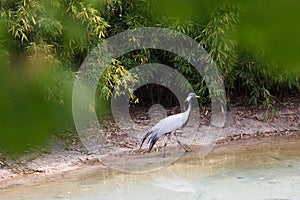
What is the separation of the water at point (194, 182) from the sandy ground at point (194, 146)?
13 centimetres

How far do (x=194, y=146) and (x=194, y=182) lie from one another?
0.95m

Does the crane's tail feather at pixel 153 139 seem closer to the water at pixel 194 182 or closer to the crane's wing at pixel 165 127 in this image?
the crane's wing at pixel 165 127

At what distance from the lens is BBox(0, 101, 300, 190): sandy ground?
4055 millimetres

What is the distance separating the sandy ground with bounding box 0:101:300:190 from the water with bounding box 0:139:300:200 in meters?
0.13

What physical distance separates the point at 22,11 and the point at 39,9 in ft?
0.52

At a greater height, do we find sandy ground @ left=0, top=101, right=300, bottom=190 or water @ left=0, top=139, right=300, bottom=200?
sandy ground @ left=0, top=101, right=300, bottom=190

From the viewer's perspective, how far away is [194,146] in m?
4.81

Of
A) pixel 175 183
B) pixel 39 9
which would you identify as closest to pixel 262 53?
pixel 39 9

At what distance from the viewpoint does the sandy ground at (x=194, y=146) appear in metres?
4.05

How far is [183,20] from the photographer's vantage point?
1.51ft

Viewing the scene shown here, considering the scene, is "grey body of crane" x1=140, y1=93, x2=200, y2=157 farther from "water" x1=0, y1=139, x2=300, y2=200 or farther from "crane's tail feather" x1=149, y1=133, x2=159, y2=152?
"water" x1=0, y1=139, x2=300, y2=200

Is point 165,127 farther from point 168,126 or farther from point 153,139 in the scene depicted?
point 153,139

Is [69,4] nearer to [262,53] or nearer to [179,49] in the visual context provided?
[262,53]

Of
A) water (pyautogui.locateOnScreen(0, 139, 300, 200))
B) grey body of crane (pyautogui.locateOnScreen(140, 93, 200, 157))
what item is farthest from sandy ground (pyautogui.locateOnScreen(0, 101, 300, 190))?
grey body of crane (pyautogui.locateOnScreen(140, 93, 200, 157))
